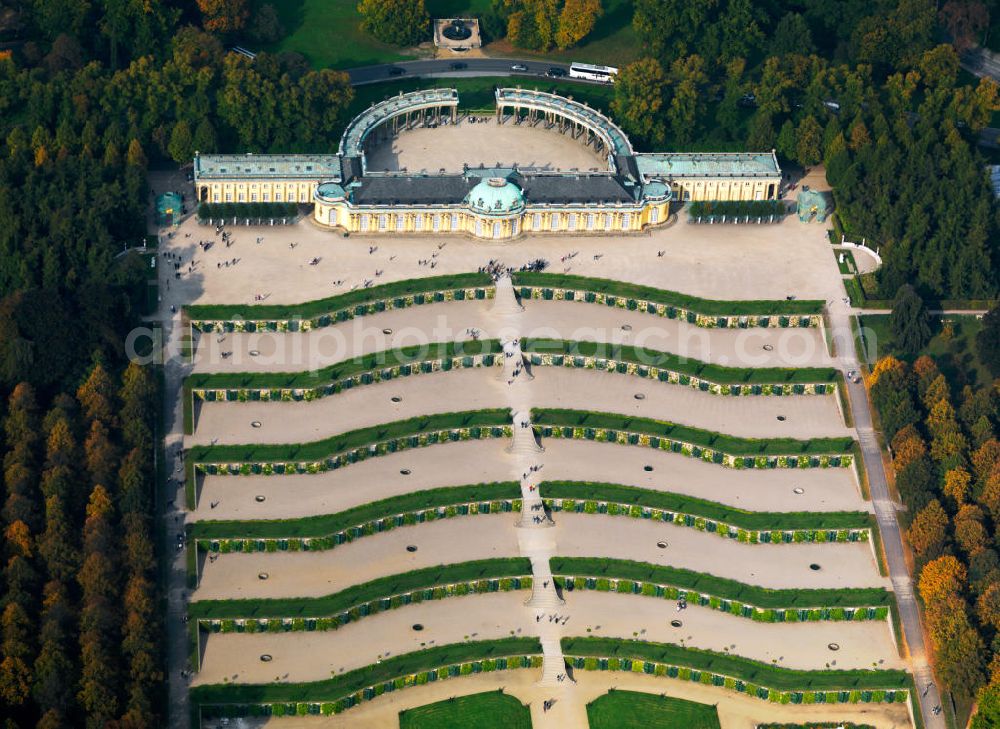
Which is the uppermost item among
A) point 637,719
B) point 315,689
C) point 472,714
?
point 315,689

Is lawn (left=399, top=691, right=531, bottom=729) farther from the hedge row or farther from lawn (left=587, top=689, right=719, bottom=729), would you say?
lawn (left=587, top=689, right=719, bottom=729)

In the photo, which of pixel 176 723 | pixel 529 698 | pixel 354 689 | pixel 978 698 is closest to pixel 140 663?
pixel 176 723

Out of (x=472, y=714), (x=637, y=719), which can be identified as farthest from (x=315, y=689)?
(x=637, y=719)

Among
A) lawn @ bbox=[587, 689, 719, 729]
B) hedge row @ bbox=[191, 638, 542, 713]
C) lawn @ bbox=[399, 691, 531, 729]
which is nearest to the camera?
hedge row @ bbox=[191, 638, 542, 713]

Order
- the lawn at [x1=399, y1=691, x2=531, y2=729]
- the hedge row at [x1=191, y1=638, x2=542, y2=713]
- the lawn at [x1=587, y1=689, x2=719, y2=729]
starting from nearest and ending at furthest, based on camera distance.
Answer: the hedge row at [x1=191, y1=638, x2=542, y2=713] → the lawn at [x1=399, y1=691, x2=531, y2=729] → the lawn at [x1=587, y1=689, x2=719, y2=729]

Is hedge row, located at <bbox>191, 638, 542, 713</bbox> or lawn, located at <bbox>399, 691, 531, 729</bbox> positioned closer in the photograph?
hedge row, located at <bbox>191, 638, 542, 713</bbox>

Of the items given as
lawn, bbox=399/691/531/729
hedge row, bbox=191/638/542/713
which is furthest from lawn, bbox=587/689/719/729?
hedge row, bbox=191/638/542/713

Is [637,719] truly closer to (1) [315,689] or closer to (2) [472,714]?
(2) [472,714]

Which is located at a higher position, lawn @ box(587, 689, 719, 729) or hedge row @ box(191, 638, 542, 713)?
hedge row @ box(191, 638, 542, 713)
